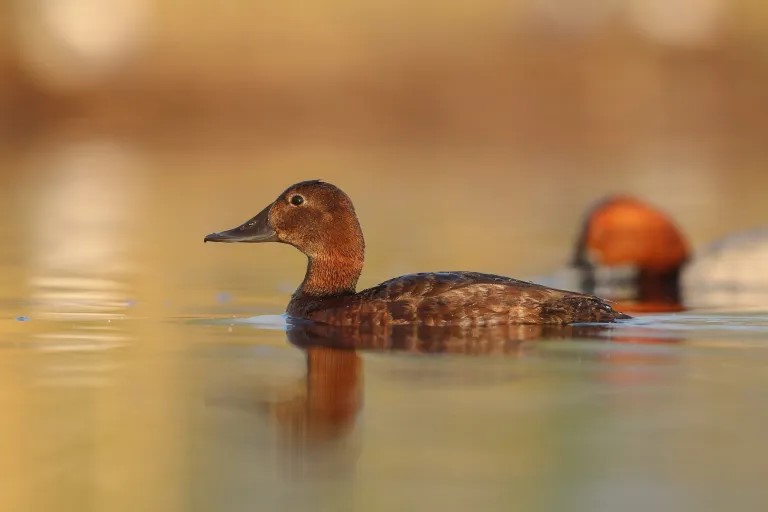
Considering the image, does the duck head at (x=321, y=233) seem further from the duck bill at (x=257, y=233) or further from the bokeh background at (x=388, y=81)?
the bokeh background at (x=388, y=81)

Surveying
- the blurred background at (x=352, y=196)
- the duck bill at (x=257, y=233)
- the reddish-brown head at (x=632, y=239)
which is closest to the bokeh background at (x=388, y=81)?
the blurred background at (x=352, y=196)

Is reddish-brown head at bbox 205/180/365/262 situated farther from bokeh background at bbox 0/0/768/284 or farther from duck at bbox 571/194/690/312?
bokeh background at bbox 0/0/768/284

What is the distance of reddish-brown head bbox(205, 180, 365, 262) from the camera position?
28.0 feet

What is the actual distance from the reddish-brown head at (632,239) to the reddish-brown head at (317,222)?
4505mm

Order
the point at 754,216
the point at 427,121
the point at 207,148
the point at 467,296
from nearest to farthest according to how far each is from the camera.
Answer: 1. the point at 467,296
2. the point at 754,216
3. the point at 207,148
4. the point at 427,121

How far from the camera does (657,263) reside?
508 inches

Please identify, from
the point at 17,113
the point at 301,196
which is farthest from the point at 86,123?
the point at 301,196

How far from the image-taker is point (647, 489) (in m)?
4.95

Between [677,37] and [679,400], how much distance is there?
1046 inches

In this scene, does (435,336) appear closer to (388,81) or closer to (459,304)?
(459,304)

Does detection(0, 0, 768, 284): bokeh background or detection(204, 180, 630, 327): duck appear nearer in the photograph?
detection(204, 180, 630, 327): duck

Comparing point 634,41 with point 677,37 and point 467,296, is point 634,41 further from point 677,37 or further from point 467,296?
point 467,296

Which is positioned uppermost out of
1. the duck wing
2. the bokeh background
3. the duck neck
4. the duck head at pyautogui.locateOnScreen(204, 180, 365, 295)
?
the bokeh background

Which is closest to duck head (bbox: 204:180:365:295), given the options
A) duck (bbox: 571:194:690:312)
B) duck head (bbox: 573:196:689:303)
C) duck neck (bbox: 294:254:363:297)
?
duck neck (bbox: 294:254:363:297)
